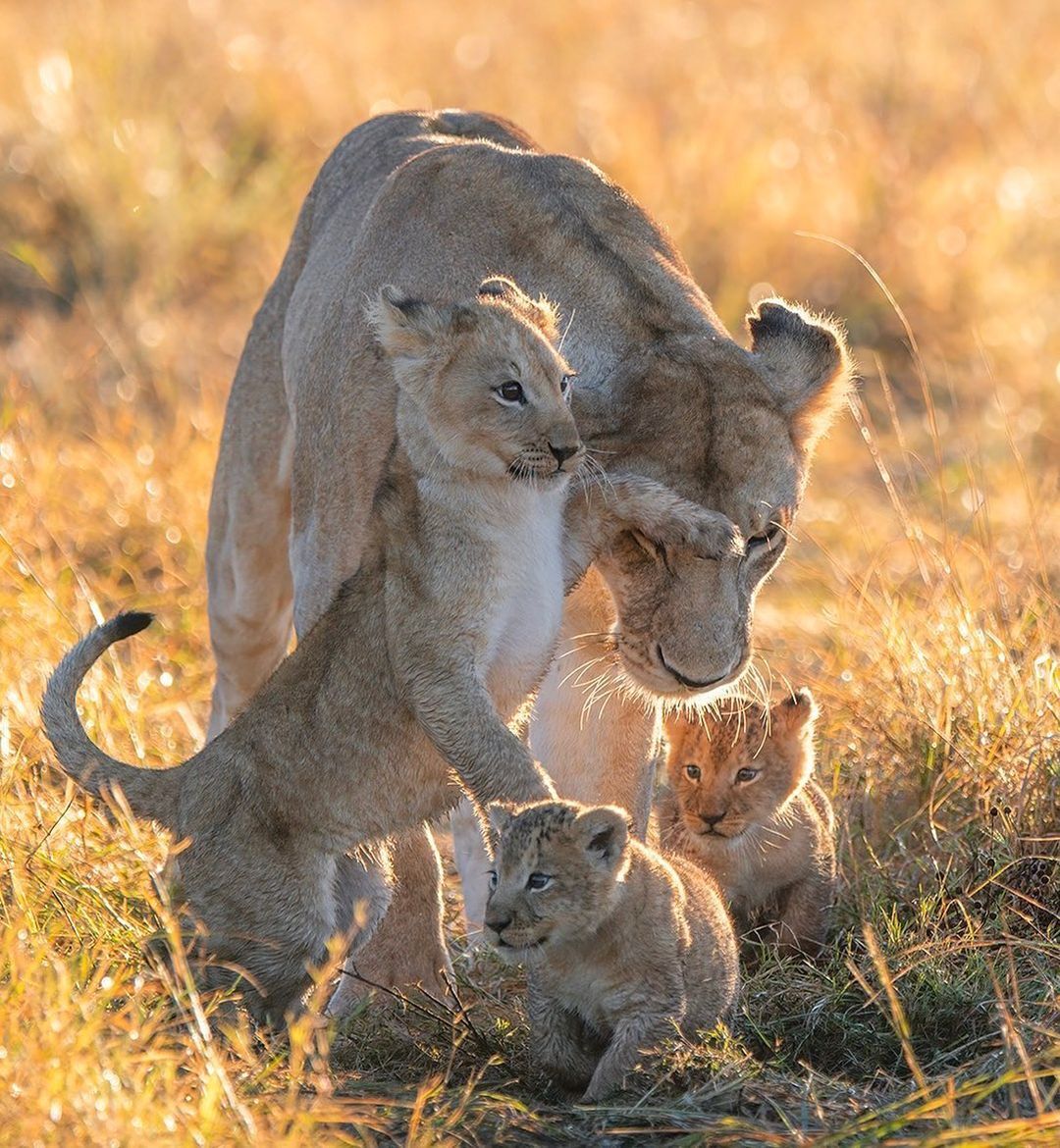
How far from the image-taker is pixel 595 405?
4.01 metres

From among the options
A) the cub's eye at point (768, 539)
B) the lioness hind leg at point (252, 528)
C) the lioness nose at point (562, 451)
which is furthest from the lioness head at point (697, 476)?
the lioness hind leg at point (252, 528)

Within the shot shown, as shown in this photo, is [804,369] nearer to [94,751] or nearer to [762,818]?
[762,818]

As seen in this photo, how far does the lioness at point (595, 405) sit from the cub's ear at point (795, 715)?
0.29 meters

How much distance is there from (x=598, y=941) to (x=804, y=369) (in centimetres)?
144

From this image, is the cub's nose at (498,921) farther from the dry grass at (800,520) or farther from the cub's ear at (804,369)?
the cub's ear at (804,369)

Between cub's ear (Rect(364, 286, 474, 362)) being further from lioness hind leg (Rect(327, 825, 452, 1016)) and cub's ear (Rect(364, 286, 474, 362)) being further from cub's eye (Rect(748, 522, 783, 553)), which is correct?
lioness hind leg (Rect(327, 825, 452, 1016))

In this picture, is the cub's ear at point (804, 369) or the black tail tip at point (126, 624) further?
the cub's ear at point (804, 369)

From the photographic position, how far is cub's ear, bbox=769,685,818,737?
4.38 meters

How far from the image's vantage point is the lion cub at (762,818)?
432 centimetres

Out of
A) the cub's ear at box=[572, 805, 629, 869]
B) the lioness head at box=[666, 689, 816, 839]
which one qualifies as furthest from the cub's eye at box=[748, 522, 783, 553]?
the cub's ear at box=[572, 805, 629, 869]

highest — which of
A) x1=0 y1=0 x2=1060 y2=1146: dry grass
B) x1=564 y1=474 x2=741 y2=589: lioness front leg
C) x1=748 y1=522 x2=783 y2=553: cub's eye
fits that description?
x1=564 y1=474 x2=741 y2=589: lioness front leg

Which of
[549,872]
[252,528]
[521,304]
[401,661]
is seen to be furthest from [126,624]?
[252,528]

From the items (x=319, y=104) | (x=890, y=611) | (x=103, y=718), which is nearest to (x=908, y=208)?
(x=319, y=104)

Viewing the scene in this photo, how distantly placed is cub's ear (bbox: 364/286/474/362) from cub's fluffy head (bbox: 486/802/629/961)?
1.00m
